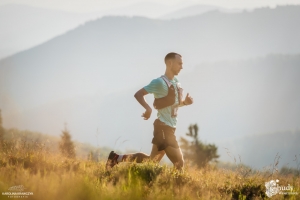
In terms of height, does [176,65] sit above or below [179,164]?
above

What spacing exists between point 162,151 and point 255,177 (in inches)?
63.0

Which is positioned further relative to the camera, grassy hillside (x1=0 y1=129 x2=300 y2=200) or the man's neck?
the man's neck

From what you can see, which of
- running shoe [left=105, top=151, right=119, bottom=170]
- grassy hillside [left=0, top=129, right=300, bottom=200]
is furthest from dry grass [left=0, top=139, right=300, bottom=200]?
running shoe [left=105, top=151, right=119, bottom=170]

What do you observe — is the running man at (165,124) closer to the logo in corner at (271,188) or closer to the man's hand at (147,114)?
the man's hand at (147,114)

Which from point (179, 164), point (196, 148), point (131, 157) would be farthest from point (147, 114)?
point (196, 148)

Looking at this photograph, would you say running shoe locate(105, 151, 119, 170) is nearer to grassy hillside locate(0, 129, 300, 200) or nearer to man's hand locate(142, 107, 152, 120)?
grassy hillside locate(0, 129, 300, 200)

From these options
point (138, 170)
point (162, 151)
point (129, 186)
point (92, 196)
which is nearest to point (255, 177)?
point (162, 151)

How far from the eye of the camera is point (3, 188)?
320cm

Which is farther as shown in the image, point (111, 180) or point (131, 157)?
point (131, 157)

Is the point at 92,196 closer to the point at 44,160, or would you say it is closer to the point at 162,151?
the point at 44,160

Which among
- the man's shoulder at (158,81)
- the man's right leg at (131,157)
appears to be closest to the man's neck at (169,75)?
the man's shoulder at (158,81)

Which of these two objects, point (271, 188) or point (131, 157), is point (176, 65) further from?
point (271, 188)

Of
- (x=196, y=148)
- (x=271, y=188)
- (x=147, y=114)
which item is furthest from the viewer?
(x=196, y=148)

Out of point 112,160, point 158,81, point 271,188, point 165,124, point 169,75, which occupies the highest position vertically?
point 169,75
